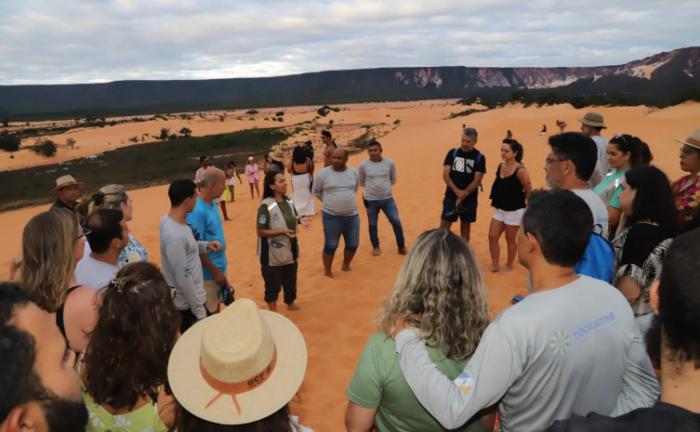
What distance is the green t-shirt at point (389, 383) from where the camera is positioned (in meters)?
1.82

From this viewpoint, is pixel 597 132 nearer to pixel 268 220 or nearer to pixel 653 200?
pixel 653 200

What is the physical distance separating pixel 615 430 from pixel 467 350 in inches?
31.4

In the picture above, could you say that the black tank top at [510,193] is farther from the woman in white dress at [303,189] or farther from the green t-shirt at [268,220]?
the woman in white dress at [303,189]

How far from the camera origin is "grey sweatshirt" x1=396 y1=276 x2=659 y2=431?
5.46ft

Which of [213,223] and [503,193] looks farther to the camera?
[503,193]

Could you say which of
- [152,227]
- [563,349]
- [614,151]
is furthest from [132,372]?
[152,227]

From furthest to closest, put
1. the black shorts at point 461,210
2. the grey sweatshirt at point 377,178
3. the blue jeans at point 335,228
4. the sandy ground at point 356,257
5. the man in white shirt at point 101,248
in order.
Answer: the grey sweatshirt at point 377,178 → the black shorts at point 461,210 → the blue jeans at point 335,228 → the sandy ground at point 356,257 → the man in white shirt at point 101,248

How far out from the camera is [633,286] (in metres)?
2.76

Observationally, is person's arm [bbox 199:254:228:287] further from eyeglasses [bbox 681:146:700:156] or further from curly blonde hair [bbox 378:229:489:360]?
eyeglasses [bbox 681:146:700:156]

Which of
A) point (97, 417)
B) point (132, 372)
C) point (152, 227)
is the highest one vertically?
point (132, 372)

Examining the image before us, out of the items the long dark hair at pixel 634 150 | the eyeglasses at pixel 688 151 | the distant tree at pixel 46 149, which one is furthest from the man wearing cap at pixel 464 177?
the distant tree at pixel 46 149

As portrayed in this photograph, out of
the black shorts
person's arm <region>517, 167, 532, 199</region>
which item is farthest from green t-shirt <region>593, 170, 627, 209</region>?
the black shorts

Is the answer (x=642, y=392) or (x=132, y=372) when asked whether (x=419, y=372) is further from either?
(x=132, y=372)

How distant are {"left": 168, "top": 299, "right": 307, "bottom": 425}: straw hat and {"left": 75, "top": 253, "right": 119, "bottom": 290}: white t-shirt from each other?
1.76 metres
